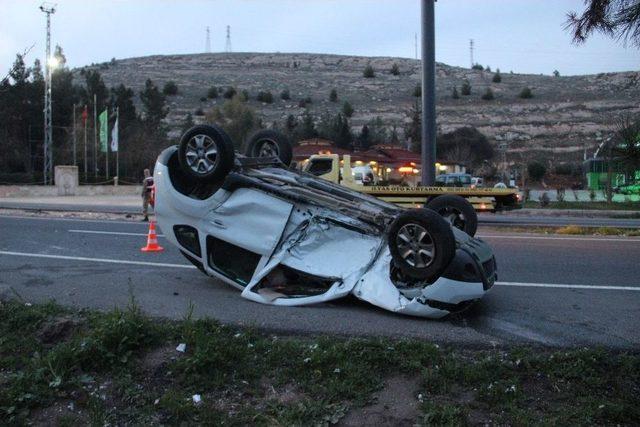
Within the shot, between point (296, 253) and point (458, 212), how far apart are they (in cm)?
230

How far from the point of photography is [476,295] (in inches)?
225

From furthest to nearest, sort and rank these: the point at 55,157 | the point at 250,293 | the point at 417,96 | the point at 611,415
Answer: the point at 417,96, the point at 55,157, the point at 250,293, the point at 611,415

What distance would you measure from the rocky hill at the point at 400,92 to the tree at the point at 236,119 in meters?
13.2

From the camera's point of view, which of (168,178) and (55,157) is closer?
(168,178)

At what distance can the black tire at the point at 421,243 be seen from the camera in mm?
5457

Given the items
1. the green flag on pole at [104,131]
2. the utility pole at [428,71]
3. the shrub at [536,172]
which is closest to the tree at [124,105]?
the green flag on pole at [104,131]

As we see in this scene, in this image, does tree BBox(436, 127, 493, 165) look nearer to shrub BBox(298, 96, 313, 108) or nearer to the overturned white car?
shrub BBox(298, 96, 313, 108)

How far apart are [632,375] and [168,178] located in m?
4.73

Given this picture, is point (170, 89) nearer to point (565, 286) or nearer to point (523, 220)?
point (523, 220)

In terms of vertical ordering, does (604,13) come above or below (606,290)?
above

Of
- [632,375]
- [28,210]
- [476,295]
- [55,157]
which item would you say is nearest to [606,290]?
[476,295]

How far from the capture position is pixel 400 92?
8812 centimetres

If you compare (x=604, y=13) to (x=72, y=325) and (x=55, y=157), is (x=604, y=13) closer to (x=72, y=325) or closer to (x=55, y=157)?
(x=72, y=325)

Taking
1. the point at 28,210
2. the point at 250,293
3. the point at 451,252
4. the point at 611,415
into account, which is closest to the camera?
the point at 611,415
